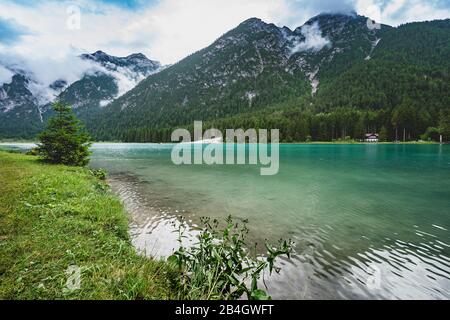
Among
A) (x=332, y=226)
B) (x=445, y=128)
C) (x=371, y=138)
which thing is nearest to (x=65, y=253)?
(x=332, y=226)

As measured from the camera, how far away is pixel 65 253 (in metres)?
6.68

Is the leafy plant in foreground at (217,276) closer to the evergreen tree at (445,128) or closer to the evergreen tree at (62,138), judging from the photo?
the evergreen tree at (62,138)

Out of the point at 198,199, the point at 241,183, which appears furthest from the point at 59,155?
the point at 241,183

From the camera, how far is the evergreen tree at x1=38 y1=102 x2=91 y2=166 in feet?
81.1

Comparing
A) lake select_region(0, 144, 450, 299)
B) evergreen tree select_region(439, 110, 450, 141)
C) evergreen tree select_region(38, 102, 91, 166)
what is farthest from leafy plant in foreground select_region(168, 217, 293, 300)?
evergreen tree select_region(439, 110, 450, 141)

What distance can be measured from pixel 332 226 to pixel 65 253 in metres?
11.4

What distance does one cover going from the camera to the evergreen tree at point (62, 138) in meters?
24.7

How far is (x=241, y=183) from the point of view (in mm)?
25156
